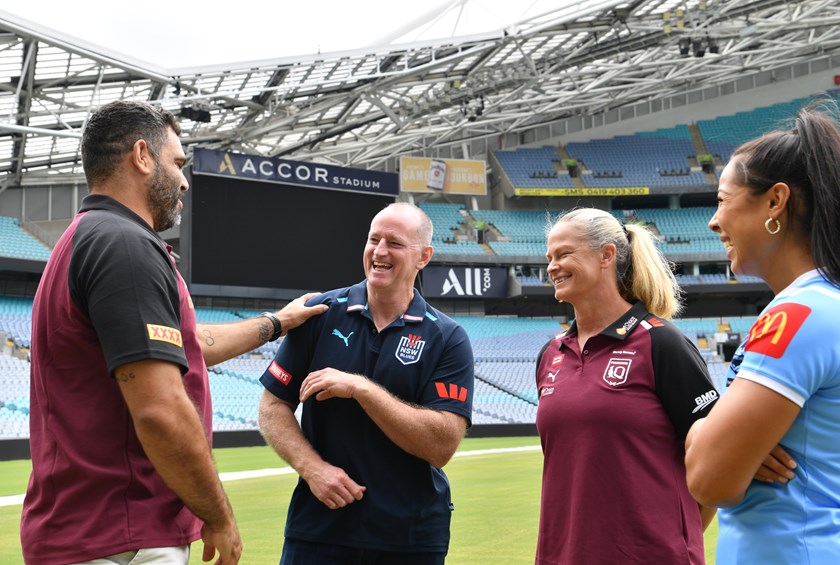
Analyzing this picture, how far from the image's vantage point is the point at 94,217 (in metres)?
2.70

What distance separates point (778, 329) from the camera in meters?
2.02

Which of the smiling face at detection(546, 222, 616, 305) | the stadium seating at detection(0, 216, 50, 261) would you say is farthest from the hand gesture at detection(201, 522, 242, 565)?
the stadium seating at detection(0, 216, 50, 261)

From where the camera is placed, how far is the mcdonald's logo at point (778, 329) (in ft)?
6.56

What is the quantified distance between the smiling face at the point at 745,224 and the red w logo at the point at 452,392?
1486 mm

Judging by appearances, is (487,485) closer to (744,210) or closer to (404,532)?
(404,532)

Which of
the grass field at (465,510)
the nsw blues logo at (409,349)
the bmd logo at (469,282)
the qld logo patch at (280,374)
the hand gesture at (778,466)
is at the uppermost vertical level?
the nsw blues logo at (409,349)

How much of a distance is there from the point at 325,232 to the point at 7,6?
11497 mm

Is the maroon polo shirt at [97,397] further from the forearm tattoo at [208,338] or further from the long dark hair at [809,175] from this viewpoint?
the long dark hair at [809,175]

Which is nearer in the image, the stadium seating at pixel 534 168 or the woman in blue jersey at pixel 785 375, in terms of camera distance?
the woman in blue jersey at pixel 785 375

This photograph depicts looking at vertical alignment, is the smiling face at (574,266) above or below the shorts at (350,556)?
above

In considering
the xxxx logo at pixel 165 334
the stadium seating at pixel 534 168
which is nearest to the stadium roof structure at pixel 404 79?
the stadium seating at pixel 534 168

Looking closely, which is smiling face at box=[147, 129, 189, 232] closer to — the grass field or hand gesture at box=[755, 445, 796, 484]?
hand gesture at box=[755, 445, 796, 484]

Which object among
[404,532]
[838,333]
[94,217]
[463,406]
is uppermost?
[94,217]

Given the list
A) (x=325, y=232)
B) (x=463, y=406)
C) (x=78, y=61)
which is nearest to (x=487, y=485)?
(x=463, y=406)
